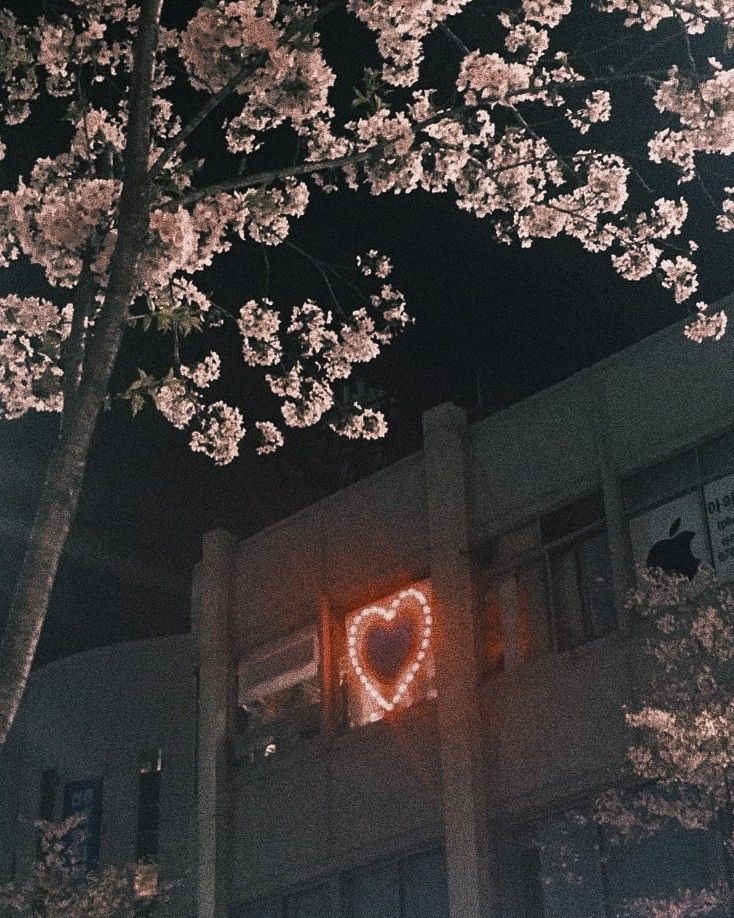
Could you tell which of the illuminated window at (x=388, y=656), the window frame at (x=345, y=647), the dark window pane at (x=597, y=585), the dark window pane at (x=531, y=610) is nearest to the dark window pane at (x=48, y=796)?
the window frame at (x=345, y=647)

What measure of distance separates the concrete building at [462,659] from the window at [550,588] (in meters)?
0.04

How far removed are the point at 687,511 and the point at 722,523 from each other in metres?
0.65

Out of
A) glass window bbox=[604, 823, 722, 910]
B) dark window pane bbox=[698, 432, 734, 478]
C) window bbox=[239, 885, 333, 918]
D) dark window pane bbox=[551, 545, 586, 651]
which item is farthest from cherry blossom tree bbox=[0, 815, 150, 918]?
dark window pane bbox=[698, 432, 734, 478]

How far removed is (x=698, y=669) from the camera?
19.6 meters

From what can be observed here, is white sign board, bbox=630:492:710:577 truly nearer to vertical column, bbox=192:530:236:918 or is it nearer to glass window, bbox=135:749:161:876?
vertical column, bbox=192:530:236:918

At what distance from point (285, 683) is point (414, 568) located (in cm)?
375

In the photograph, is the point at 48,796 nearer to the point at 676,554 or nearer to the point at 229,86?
the point at 676,554

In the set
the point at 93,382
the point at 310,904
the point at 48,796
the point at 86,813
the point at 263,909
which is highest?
the point at 48,796

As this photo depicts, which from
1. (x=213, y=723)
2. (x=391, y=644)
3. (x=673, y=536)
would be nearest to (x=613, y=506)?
(x=673, y=536)

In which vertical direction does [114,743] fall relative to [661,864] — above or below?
above

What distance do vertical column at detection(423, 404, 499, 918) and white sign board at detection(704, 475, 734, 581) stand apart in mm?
4491

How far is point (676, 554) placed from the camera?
21.5 metres

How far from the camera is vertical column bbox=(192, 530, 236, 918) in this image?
85.8 ft

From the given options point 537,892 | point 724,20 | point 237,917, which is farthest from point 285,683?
point 724,20
